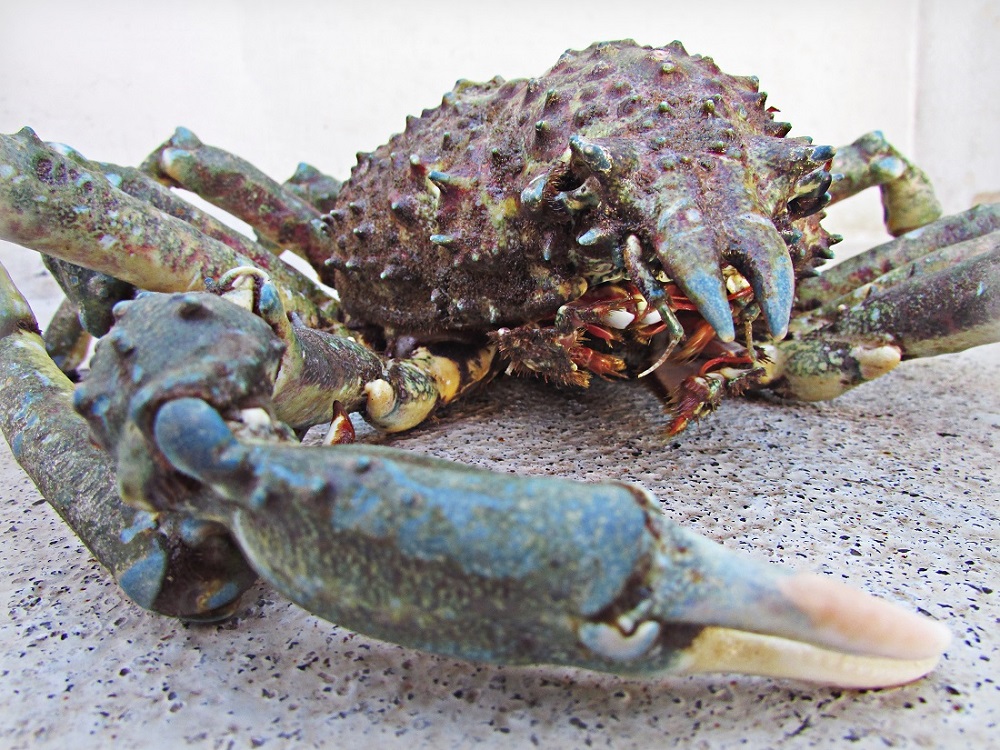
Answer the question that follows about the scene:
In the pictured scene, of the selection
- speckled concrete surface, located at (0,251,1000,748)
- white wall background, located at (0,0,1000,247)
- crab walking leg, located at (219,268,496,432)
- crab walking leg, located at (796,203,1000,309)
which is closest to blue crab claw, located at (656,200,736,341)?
Answer: speckled concrete surface, located at (0,251,1000,748)

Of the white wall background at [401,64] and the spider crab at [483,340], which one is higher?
the white wall background at [401,64]

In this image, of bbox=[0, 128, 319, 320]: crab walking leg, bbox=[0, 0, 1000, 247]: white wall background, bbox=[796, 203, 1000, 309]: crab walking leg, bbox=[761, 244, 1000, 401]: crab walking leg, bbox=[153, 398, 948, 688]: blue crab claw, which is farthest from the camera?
bbox=[0, 0, 1000, 247]: white wall background

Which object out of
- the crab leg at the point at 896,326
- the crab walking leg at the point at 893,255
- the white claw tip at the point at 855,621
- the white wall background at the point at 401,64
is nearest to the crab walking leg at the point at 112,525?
the white claw tip at the point at 855,621

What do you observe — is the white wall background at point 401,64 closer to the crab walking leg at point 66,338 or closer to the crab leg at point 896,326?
the crab walking leg at point 66,338

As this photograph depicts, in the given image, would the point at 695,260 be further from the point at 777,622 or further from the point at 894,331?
the point at 894,331

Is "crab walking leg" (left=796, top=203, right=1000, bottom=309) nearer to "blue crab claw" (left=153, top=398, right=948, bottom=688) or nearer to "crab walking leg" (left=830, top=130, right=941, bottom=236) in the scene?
"crab walking leg" (left=830, top=130, right=941, bottom=236)

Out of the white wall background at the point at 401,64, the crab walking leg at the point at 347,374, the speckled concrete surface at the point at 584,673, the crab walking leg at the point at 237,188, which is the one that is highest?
the white wall background at the point at 401,64
